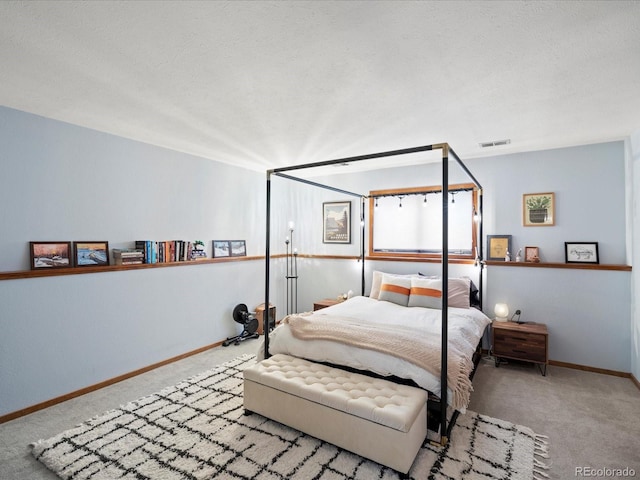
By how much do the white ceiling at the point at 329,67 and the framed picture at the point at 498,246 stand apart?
125 cm

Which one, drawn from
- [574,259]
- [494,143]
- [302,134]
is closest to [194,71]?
[302,134]

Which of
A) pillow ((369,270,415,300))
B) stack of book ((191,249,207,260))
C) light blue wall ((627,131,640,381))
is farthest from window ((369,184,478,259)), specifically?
stack of book ((191,249,207,260))

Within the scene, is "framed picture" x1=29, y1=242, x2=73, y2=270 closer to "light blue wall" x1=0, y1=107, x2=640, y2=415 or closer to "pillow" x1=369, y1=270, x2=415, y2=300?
"light blue wall" x1=0, y1=107, x2=640, y2=415

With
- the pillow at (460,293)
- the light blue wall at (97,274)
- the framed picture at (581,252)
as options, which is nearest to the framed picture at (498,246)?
the pillow at (460,293)

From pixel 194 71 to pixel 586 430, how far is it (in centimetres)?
382

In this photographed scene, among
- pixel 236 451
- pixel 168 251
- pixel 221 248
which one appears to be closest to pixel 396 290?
pixel 221 248

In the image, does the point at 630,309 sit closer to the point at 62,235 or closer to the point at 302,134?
the point at 302,134

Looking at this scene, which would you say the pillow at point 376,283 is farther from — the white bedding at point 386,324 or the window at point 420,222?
the window at point 420,222

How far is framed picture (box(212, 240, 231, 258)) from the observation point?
4.43 meters

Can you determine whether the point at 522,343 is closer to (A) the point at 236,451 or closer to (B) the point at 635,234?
(B) the point at 635,234

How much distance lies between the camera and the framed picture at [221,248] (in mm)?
4434

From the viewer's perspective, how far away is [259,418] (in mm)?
2600

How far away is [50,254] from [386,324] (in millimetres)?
3082

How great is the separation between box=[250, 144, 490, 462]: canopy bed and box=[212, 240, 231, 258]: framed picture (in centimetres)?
165
